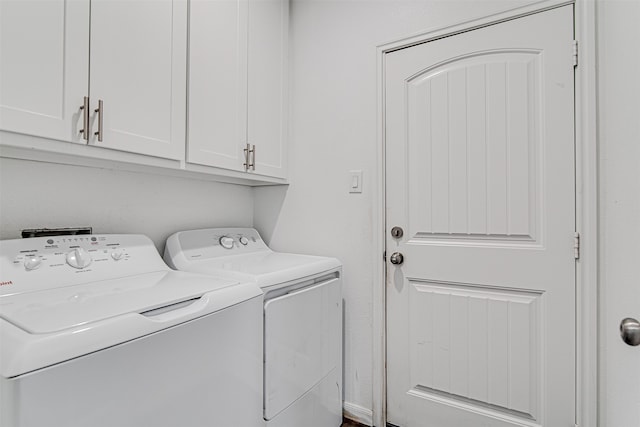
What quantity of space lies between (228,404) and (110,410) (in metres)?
0.38

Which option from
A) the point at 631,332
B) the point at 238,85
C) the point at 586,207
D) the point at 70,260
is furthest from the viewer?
the point at 238,85

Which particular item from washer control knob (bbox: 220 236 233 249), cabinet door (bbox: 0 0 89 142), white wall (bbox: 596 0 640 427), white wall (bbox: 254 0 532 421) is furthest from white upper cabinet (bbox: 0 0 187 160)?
white wall (bbox: 596 0 640 427)

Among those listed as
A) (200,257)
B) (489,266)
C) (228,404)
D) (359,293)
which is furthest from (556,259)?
(200,257)

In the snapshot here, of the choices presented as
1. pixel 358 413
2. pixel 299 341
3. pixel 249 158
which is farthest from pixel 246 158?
pixel 358 413

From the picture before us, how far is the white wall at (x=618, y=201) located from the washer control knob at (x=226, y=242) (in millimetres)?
1600

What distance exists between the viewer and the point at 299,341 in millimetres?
1378

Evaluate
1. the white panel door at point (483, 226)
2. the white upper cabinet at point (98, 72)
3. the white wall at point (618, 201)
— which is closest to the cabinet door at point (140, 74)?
the white upper cabinet at point (98, 72)

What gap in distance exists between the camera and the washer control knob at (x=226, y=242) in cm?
175

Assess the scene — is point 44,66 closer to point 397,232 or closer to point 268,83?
point 268,83

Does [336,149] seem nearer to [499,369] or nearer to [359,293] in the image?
[359,293]

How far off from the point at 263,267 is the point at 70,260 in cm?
69

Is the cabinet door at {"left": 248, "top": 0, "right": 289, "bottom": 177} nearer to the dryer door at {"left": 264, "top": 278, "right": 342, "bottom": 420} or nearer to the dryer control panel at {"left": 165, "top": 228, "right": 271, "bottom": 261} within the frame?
the dryer control panel at {"left": 165, "top": 228, "right": 271, "bottom": 261}

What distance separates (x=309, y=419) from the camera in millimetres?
1447

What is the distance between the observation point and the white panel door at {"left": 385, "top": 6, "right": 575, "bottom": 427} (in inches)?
53.6
